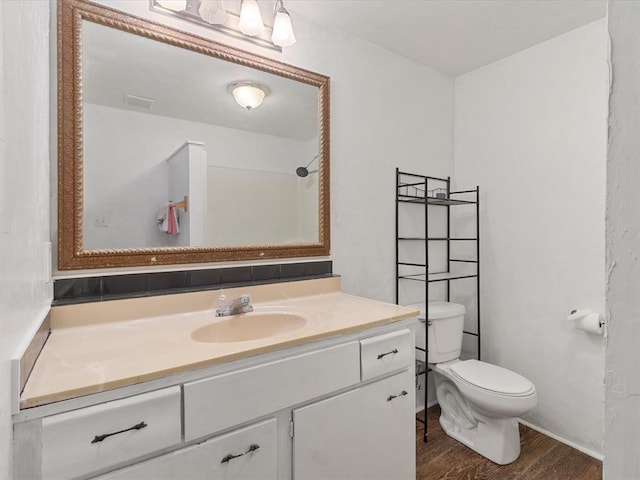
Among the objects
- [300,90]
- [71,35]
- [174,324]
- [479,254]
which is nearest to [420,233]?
[479,254]

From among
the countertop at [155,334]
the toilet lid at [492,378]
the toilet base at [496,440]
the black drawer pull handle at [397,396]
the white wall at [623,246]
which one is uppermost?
the white wall at [623,246]

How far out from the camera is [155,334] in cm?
116

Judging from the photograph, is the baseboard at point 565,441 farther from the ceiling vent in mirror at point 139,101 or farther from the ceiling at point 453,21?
the ceiling vent in mirror at point 139,101

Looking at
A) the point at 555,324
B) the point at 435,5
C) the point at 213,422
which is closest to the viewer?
the point at 213,422

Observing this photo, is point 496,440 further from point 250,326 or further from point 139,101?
point 139,101

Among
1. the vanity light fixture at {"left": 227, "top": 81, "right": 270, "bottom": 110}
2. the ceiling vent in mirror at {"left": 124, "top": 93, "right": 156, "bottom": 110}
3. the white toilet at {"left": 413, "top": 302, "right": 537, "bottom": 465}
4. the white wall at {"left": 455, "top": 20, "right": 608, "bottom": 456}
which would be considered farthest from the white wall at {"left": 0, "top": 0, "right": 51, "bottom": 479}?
the white wall at {"left": 455, "top": 20, "right": 608, "bottom": 456}

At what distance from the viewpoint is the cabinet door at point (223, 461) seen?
86cm

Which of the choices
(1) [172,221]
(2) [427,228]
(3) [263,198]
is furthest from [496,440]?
(1) [172,221]

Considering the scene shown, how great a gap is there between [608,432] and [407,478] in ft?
4.56

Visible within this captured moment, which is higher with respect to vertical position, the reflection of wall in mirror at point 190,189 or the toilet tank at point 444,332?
the reflection of wall in mirror at point 190,189

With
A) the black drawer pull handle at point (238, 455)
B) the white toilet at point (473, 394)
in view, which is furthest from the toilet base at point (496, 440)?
the black drawer pull handle at point (238, 455)

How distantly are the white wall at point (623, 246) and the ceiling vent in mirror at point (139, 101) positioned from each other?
1.49 m

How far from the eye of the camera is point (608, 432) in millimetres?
310

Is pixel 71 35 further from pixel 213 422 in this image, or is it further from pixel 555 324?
pixel 555 324
